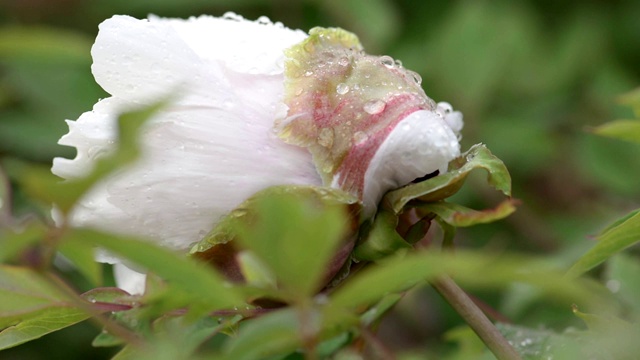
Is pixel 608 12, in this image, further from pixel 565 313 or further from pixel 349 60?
pixel 349 60

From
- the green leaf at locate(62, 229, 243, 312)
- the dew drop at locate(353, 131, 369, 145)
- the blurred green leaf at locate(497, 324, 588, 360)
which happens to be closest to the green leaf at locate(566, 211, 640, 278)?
the blurred green leaf at locate(497, 324, 588, 360)

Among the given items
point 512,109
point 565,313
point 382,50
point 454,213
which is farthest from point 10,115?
point 454,213

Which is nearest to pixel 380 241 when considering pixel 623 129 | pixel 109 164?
pixel 623 129

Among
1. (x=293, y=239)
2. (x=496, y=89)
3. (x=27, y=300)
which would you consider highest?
(x=293, y=239)

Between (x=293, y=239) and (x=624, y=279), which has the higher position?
(x=293, y=239)

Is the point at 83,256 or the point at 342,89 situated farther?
the point at 342,89

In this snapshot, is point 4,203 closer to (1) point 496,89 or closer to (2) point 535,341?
(2) point 535,341
